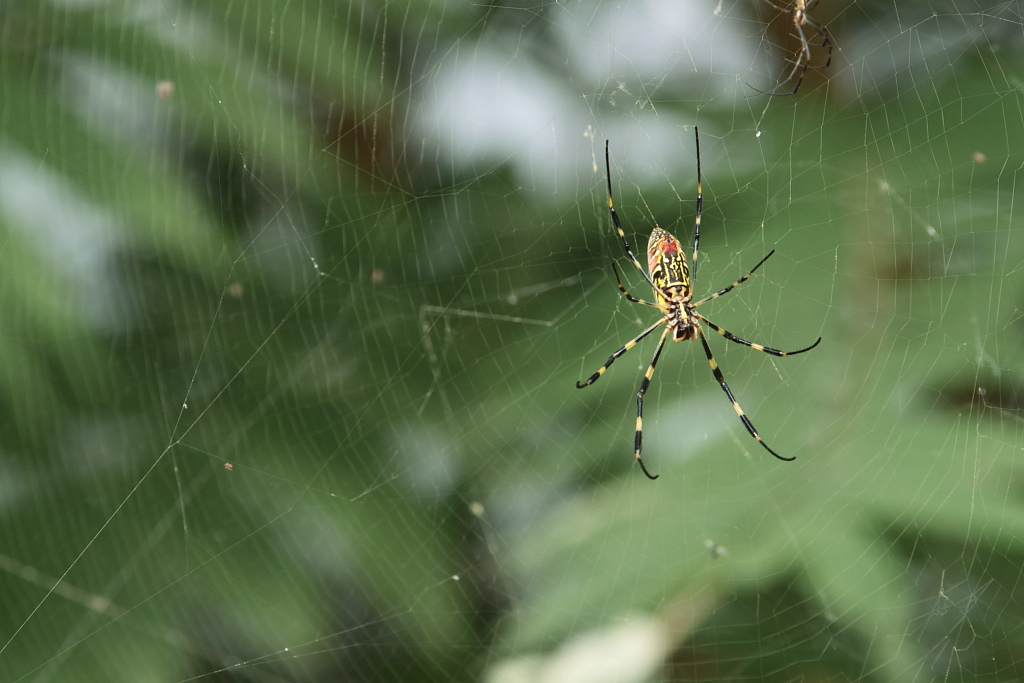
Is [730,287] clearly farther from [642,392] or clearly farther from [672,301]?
[642,392]

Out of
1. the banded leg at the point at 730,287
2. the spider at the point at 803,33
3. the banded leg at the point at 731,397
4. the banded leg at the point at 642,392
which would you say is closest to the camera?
the spider at the point at 803,33

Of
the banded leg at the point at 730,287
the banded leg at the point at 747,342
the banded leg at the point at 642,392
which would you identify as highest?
the banded leg at the point at 730,287

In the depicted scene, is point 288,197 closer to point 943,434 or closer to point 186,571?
point 186,571

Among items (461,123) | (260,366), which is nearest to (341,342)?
(260,366)

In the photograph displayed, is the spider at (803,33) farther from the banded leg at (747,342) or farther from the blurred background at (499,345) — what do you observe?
the banded leg at (747,342)

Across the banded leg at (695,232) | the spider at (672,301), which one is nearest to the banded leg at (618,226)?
the spider at (672,301)

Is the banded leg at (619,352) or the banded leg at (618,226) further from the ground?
the banded leg at (618,226)
